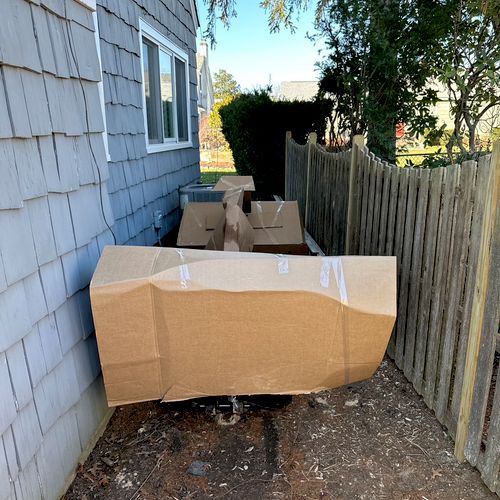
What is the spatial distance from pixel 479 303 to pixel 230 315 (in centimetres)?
116

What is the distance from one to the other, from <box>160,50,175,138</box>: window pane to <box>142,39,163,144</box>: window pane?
0.25m

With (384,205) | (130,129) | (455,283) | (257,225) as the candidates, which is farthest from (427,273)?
(130,129)

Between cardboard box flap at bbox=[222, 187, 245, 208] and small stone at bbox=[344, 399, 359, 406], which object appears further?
cardboard box flap at bbox=[222, 187, 245, 208]

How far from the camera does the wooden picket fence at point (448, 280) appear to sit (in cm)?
201

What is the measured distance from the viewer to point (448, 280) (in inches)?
93.8

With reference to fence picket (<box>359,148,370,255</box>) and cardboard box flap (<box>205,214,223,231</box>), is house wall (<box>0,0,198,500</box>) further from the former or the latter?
fence picket (<box>359,148,370,255</box>)

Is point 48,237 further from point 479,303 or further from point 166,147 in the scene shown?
point 166,147

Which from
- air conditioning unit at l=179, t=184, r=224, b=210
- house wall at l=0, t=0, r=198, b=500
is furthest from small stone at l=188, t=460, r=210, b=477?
air conditioning unit at l=179, t=184, r=224, b=210

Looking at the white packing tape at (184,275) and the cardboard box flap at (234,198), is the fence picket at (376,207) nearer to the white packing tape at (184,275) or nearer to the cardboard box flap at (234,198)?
the cardboard box flap at (234,198)

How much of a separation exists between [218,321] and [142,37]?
3.59 metres

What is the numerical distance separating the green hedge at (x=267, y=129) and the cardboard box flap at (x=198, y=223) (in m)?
5.26

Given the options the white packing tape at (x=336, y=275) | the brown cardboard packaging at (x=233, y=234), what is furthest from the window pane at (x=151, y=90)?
the white packing tape at (x=336, y=275)

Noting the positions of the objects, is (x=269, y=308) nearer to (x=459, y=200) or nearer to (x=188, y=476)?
(x=188, y=476)

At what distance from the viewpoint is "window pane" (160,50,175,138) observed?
529 cm
